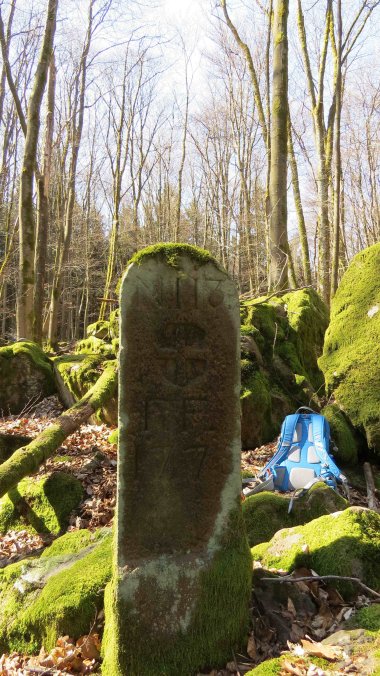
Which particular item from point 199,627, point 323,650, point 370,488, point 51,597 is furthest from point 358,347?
point 51,597

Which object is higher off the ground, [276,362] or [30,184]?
[30,184]

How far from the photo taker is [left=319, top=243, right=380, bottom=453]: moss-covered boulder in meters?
5.99

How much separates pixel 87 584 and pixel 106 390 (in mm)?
4141

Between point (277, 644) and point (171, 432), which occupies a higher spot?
point (171, 432)

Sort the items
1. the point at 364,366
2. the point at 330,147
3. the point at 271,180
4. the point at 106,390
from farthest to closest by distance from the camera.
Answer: the point at 330,147
the point at 271,180
the point at 106,390
the point at 364,366

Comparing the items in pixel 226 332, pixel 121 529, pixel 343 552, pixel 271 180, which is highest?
pixel 271 180

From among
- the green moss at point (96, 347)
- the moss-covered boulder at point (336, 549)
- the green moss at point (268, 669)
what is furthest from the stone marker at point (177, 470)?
the green moss at point (96, 347)

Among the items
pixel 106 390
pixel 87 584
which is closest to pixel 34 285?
pixel 106 390

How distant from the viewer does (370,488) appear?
5.31m

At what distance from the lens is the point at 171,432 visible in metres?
2.60

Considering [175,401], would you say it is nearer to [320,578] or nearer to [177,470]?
[177,470]

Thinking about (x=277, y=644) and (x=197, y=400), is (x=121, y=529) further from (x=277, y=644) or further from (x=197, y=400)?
(x=277, y=644)

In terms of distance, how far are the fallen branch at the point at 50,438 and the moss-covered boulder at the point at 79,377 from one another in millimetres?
530

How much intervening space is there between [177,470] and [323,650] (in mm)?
1195
